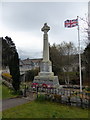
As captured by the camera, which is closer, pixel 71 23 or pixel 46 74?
pixel 71 23

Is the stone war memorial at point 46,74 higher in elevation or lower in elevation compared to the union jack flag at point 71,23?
lower

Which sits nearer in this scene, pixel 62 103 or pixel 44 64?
pixel 62 103

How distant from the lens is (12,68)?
10.7 meters

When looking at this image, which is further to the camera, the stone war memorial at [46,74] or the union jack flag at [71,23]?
the stone war memorial at [46,74]

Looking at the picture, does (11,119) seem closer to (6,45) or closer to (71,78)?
(71,78)

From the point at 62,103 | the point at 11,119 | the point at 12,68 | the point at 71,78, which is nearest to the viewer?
the point at 11,119

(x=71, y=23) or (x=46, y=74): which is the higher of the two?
(x=71, y=23)

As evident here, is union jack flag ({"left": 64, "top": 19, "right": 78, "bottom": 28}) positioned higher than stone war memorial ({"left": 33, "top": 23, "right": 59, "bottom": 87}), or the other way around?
union jack flag ({"left": 64, "top": 19, "right": 78, "bottom": 28})

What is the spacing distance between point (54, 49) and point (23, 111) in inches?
783

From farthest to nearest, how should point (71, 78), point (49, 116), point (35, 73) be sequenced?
1. point (35, 73)
2. point (71, 78)
3. point (49, 116)

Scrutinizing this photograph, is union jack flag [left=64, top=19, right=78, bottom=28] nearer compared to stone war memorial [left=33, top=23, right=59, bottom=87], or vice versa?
union jack flag [left=64, top=19, right=78, bottom=28]

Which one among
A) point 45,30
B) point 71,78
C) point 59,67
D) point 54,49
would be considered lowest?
point 71,78

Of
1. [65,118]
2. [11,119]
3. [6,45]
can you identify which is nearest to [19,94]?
[11,119]

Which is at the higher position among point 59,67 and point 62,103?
point 59,67
